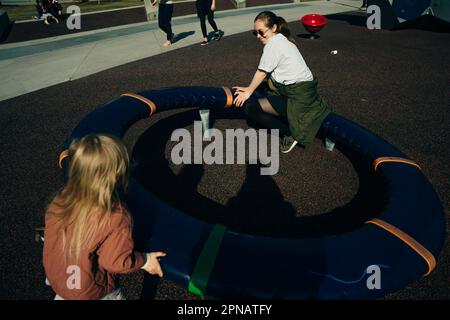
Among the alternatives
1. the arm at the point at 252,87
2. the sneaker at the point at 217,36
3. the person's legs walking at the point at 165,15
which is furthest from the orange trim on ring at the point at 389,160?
the sneaker at the point at 217,36

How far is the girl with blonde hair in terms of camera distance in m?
1.38

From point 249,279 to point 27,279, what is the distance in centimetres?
187

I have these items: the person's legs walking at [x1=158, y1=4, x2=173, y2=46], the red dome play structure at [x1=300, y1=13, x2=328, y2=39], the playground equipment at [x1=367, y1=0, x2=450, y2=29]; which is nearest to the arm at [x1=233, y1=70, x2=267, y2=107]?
the person's legs walking at [x1=158, y1=4, x2=173, y2=46]

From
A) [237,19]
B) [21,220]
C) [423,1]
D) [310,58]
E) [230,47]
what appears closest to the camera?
[21,220]

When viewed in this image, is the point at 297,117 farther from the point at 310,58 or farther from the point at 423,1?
the point at 423,1

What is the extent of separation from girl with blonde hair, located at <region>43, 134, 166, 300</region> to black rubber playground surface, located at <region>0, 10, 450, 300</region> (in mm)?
910

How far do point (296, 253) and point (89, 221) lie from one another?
131 cm

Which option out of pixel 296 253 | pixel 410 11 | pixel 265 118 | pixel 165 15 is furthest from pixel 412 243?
pixel 410 11

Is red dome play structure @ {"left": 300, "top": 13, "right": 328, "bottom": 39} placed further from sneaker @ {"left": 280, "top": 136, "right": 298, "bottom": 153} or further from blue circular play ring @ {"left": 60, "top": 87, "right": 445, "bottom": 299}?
blue circular play ring @ {"left": 60, "top": 87, "right": 445, "bottom": 299}

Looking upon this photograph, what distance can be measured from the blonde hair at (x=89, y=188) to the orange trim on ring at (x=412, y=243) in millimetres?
1870

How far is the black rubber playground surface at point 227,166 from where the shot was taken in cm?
268

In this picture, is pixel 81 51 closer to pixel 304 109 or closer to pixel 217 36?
pixel 217 36

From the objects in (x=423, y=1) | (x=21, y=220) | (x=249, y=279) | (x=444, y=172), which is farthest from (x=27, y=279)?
(x=423, y=1)

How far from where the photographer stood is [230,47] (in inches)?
359
